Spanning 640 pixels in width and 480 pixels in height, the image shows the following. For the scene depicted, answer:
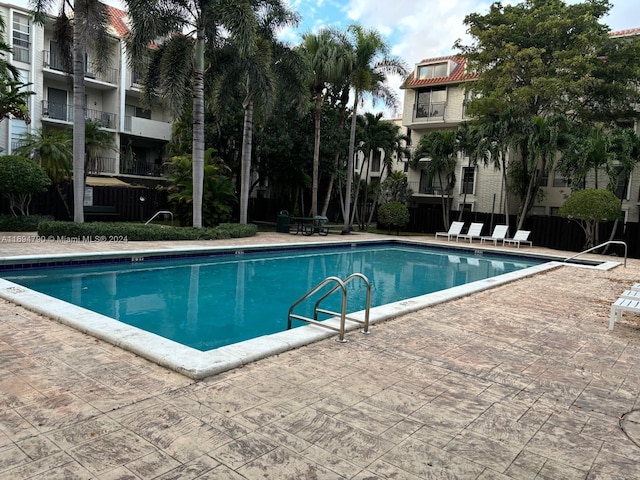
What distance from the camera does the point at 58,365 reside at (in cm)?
392

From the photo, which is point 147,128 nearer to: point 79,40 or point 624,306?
point 79,40

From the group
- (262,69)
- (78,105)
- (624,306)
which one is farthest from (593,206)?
(78,105)

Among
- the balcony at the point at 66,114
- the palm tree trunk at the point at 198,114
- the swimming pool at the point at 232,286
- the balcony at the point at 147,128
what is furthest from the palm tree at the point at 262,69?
the balcony at the point at 147,128

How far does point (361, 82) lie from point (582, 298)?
14.6m

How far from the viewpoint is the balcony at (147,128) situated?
26.4m

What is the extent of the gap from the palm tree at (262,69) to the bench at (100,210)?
20.9 feet

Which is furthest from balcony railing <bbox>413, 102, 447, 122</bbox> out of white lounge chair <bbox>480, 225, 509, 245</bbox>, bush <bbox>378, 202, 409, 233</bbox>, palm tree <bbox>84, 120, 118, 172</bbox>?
palm tree <bbox>84, 120, 118, 172</bbox>

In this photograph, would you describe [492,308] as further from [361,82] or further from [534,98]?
[534,98]

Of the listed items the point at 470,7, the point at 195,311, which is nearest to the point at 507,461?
the point at 195,311

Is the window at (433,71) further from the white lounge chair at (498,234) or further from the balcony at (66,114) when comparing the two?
the balcony at (66,114)

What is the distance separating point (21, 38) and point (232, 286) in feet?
68.7

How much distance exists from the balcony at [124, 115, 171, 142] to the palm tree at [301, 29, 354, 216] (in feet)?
35.9

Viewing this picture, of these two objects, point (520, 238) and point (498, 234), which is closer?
point (520, 238)

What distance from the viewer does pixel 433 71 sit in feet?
96.4
